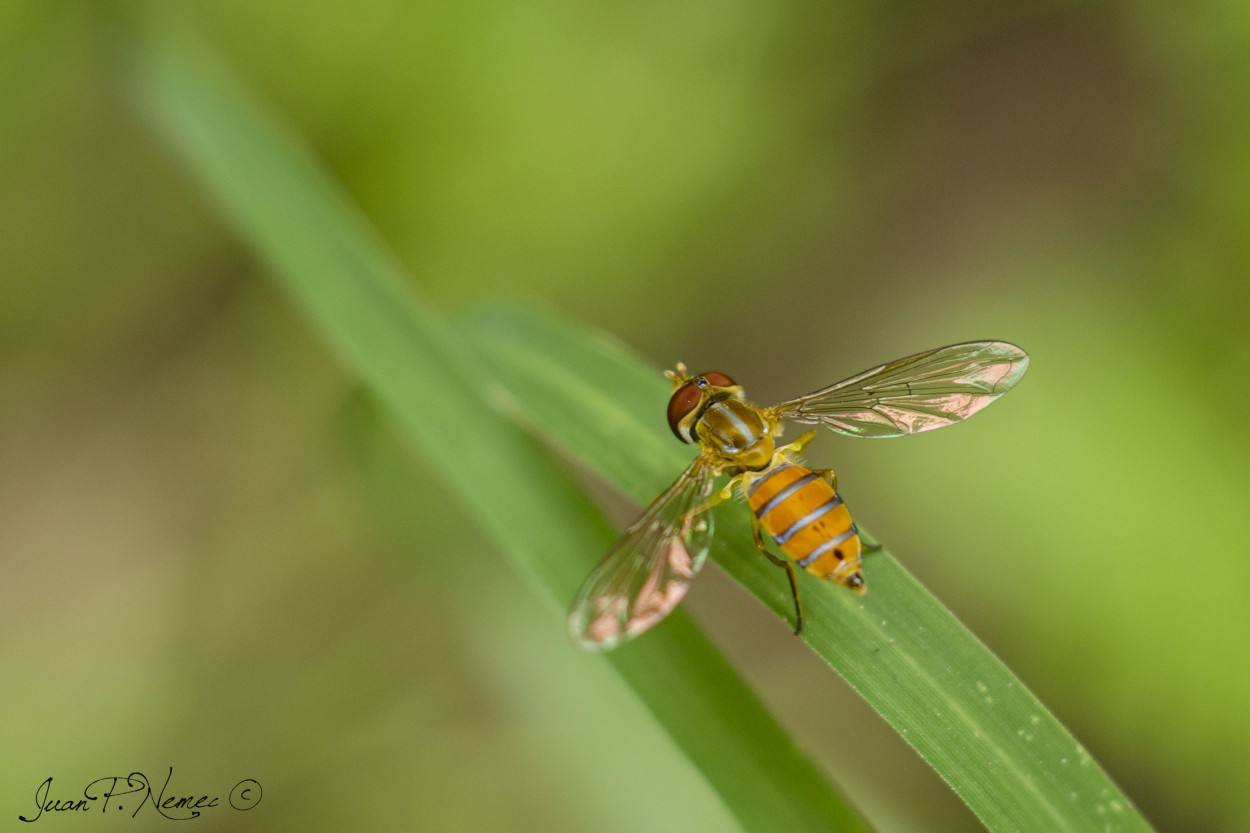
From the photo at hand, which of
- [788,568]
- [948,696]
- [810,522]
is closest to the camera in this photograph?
[948,696]

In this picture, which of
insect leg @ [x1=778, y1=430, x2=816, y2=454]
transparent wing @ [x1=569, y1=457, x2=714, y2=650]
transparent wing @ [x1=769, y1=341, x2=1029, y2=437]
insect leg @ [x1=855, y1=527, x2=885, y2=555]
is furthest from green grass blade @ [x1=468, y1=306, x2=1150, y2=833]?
transparent wing @ [x1=769, y1=341, x2=1029, y2=437]

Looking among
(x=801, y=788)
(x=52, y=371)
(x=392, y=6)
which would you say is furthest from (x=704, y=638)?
(x=52, y=371)

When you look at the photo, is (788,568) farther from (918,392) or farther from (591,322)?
(591,322)

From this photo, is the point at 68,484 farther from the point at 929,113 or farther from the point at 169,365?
the point at 929,113

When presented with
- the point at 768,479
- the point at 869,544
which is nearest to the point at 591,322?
the point at 768,479

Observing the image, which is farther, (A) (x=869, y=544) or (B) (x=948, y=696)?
(A) (x=869, y=544)

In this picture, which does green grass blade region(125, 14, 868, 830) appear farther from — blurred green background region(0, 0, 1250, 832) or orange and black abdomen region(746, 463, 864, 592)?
blurred green background region(0, 0, 1250, 832)

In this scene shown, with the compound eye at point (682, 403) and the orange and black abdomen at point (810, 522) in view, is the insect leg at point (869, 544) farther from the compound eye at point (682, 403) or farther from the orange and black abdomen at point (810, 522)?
the compound eye at point (682, 403)
